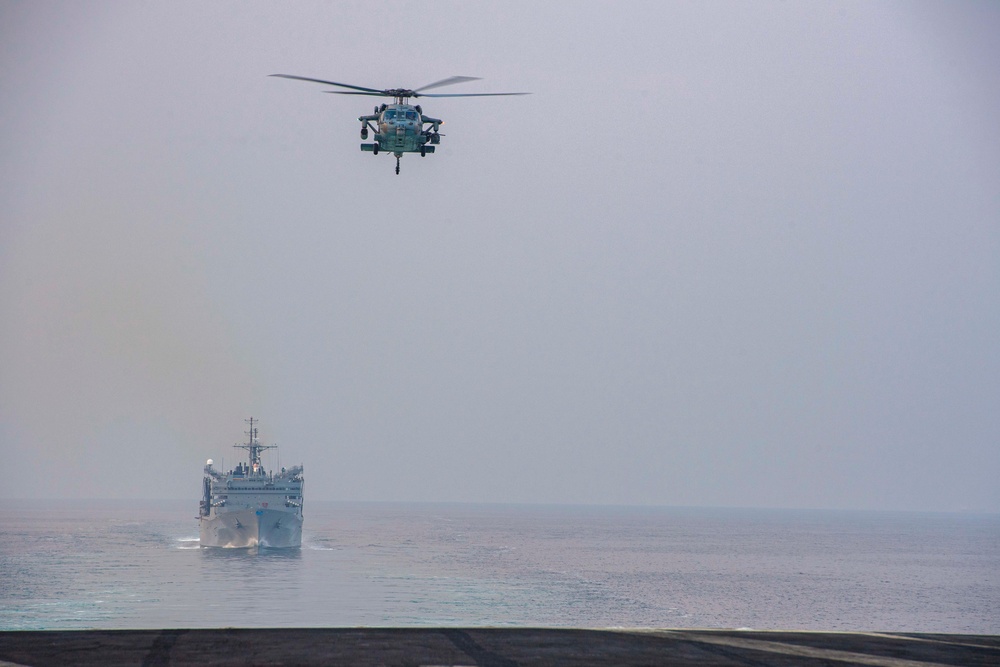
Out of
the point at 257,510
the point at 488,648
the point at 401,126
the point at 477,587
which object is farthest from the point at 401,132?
the point at 257,510

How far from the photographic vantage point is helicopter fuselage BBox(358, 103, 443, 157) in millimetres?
33344

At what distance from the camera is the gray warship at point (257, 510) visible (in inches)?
4210

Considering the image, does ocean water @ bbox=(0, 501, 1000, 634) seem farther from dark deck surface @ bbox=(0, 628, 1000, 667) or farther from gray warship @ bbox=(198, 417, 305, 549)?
dark deck surface @ bbox=(0, 628, 1000, 667)

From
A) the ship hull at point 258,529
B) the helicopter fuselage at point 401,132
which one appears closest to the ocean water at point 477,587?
the ship hull at point 258,529

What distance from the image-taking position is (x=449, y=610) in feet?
196

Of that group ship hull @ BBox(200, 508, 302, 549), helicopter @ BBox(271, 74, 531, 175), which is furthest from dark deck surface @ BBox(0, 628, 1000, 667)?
ship hull @ BBox(200, 508, 302, 549)

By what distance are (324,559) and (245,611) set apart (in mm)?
45249

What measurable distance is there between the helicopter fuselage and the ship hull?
79.4m

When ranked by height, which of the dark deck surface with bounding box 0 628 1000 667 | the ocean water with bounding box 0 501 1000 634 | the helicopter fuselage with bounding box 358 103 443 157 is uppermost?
the helicopter fuselage with bounding box 358 103 443 157

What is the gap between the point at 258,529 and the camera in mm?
106688

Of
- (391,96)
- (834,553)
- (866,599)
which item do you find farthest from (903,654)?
(834,553)

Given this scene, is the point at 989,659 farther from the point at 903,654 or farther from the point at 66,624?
the point at 66,624

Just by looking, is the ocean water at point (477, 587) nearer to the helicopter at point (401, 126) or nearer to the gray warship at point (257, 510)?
the gray warship at point (257, 510)

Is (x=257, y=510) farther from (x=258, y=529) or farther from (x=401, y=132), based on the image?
(x=401, y=132)
